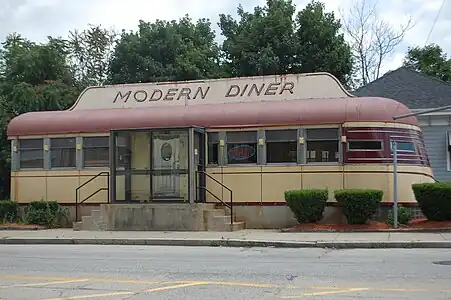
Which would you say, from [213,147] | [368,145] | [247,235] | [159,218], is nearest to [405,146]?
[368,145]

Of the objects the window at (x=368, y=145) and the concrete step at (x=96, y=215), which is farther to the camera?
the concrete step at (x=96, y=215)

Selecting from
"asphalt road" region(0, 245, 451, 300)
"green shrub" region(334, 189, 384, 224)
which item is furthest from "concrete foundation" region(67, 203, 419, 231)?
"asphalt road" region(0, 245, 451, 300)

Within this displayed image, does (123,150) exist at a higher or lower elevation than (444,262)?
higher

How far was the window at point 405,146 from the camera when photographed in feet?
67.6

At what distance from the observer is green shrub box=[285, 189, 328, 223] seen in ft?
64.5

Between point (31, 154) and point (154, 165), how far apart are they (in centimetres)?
503

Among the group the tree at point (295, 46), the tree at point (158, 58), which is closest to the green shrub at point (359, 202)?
the tree at point (295, 46)

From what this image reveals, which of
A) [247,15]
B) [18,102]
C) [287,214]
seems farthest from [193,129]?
[247,15]

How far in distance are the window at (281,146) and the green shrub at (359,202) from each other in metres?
2.24

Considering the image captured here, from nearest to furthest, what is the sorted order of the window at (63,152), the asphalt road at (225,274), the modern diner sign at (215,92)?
the asphalt road at (225,274)
the modern diner sign at (215,92)
the window at (63,152)

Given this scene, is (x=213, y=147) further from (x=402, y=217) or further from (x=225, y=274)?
(x=225, y=274)

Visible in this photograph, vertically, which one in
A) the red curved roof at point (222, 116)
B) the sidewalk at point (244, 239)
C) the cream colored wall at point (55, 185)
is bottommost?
the sidewalk at point (244, 239)

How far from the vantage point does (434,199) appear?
61.8ft

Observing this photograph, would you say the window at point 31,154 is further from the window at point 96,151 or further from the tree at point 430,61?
the tree at point 430,61
